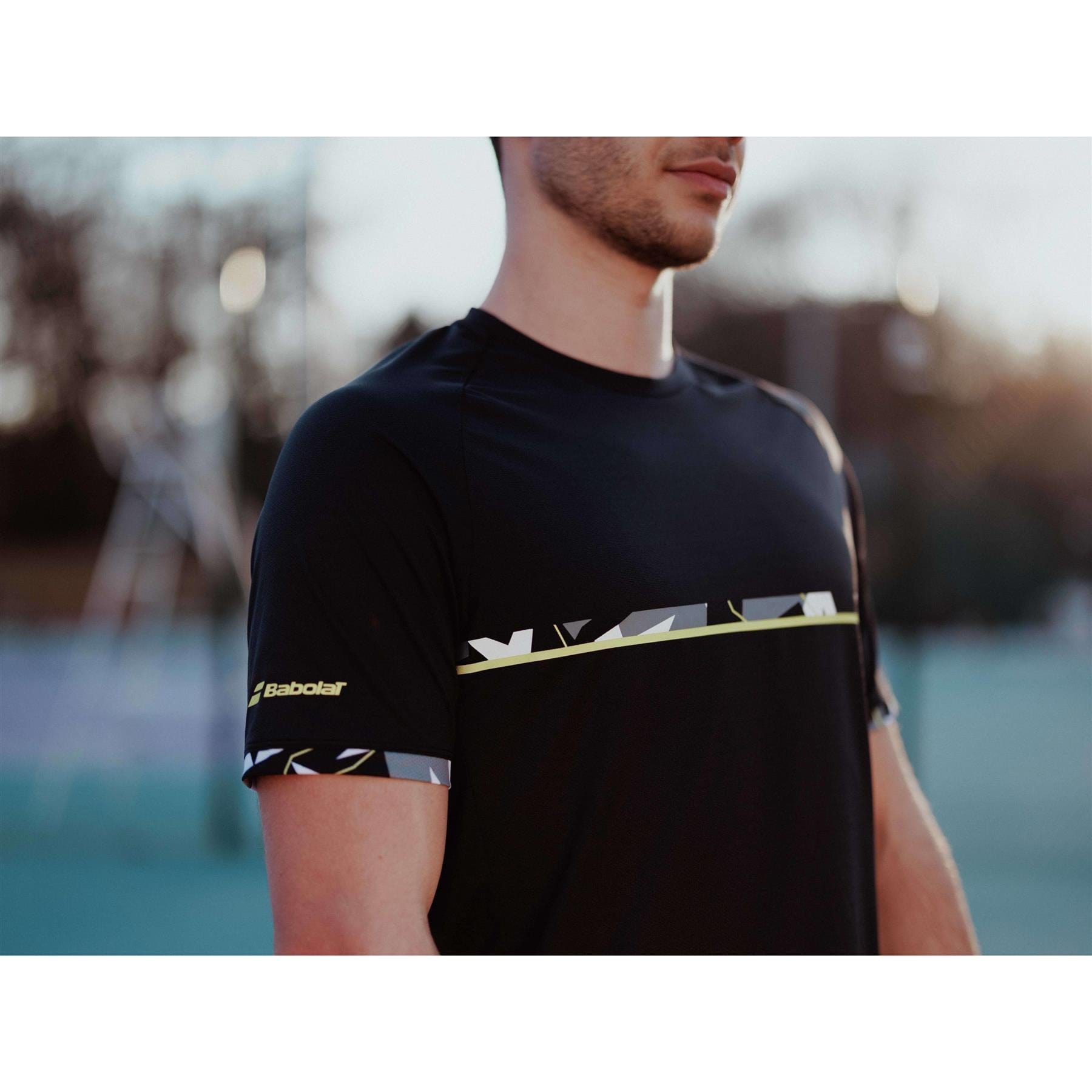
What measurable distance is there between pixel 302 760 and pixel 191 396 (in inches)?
308

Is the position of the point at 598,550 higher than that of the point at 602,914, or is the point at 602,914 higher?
the point at 598,550

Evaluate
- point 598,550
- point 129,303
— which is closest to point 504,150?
point 598,550

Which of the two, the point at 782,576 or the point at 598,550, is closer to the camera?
the point at 598,550

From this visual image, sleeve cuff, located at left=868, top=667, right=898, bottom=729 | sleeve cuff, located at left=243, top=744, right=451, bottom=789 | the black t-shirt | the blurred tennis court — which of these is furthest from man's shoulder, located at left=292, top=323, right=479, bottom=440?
the blurred tennis court

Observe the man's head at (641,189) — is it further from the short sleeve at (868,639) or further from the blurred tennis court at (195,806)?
the blurred tennis court at (195,806)

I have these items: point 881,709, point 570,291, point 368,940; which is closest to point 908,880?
point 881,709

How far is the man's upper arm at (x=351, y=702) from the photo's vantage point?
3.79 feet

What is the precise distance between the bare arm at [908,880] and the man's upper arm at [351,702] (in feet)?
2.49

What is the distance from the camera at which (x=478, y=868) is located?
1.26 meters

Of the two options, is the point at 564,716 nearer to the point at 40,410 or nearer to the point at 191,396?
the point at 191,396

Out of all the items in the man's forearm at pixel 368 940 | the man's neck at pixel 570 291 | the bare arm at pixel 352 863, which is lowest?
the man's forearm at pixel 368 940

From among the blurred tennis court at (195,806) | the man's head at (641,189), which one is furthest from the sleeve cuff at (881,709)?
the blurred tennis court at (195,806)

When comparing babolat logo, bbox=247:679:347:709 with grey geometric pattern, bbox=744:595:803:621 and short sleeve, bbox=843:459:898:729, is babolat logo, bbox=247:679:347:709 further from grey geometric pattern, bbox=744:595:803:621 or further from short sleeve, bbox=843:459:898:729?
short sleeve, bbox=843:459:898:729

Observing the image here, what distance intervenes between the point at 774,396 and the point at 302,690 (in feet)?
2.86
